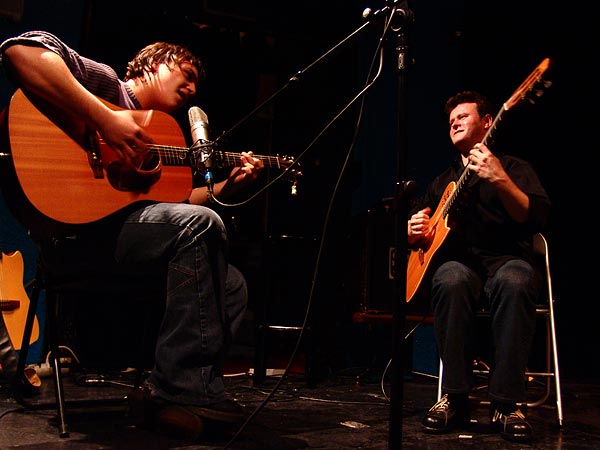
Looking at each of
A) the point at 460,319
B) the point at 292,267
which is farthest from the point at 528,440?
the point at 292,267

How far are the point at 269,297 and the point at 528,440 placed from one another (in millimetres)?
1796

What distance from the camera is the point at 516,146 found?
14.7 ft

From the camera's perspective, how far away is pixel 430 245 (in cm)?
276

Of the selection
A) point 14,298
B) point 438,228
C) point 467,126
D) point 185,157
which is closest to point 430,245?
point 438,228

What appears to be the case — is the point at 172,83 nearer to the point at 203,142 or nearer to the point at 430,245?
the point at 203,142

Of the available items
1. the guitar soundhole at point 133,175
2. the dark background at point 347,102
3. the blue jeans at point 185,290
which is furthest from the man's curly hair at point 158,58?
the dark background at point 347,102

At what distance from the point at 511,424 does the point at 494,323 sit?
0.39 metres

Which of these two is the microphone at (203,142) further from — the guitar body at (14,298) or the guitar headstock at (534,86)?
the guitar body at (14,298)

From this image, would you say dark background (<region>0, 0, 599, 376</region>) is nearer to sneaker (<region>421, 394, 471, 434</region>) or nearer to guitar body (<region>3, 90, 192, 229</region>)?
sneaker (<region>421, 394, 471, 434</region>)

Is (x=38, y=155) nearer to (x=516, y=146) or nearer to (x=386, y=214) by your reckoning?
(x=386, y=214)

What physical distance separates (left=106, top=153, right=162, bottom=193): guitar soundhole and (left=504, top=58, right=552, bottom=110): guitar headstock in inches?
52.7

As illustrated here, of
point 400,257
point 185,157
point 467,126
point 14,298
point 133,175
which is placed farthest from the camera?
point 14,298

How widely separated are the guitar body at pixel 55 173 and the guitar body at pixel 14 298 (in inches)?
74.4

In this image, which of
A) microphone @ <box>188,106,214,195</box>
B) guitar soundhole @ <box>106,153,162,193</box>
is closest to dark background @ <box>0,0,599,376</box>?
guitar soundhole @ <box>106,153,162,193</box>
